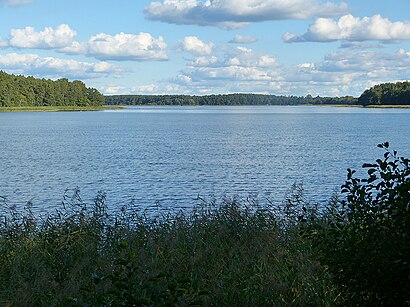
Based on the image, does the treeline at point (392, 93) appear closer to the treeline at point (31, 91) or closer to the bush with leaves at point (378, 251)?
the treeline at point (31, 91)

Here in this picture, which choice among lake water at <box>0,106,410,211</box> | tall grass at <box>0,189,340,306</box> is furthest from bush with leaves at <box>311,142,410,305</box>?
lake water at <box>0,106,410,211</box>

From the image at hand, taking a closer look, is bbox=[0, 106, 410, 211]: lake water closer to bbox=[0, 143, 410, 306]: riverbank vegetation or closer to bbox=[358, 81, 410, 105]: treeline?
bbox=[0, 143, 410, 306]: riverbank vegetation

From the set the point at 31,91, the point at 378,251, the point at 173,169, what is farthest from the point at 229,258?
the point at 31,91

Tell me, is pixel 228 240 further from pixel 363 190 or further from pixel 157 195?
pixel 157 195

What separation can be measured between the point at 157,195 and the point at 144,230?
45.5ft

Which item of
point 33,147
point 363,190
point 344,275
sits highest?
point 363,190

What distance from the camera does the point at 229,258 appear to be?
894cm

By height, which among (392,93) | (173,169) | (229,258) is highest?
(392,93)

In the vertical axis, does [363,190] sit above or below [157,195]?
above

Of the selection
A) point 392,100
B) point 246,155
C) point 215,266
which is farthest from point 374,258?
point 392,100

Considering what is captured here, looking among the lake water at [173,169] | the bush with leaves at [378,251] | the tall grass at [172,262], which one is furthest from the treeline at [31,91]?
the bush with leaves at [378,251]

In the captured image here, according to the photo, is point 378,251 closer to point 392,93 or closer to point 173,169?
point 173,169

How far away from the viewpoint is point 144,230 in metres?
11.0

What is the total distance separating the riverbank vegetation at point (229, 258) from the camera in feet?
16.5
